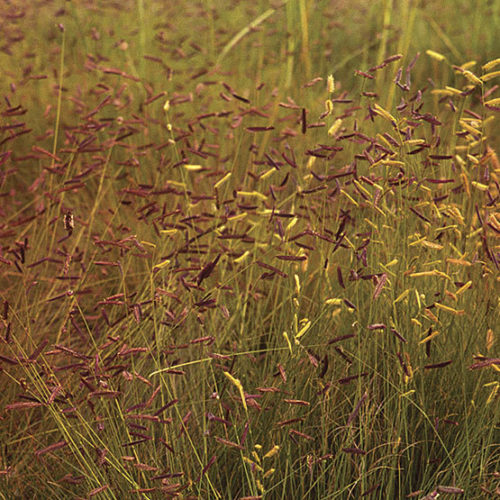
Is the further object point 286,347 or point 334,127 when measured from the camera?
point 334,127

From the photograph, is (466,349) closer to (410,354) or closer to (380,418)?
(410,354)

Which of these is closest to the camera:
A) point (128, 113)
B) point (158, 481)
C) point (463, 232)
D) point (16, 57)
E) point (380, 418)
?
point (158, 481)

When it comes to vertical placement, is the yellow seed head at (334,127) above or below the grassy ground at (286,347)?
above

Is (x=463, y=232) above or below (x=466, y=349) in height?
above

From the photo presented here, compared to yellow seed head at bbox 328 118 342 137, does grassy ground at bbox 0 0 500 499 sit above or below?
below

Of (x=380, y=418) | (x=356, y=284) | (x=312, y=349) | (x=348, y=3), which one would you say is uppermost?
(x=348, y=3)

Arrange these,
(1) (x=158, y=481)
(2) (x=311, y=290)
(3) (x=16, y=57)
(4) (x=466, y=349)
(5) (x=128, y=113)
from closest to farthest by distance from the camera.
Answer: (1) (x=158, y=481) < (4) (x=466, y=349) < (2) (x=311, y=290) < (5) (x=128, y=113) < (3) (x=16, y=57)

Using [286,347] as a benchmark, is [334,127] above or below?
above

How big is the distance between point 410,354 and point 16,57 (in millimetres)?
3120

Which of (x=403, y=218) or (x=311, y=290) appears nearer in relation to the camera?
(x=403, y=218)

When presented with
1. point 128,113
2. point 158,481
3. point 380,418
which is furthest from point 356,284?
point 128,113

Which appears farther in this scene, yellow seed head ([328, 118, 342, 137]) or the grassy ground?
yellow seed head ([328, 118, 342, 137])

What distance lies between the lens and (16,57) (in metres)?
4.09

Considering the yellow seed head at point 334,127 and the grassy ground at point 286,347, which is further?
the yellow seed head at point 334,127
